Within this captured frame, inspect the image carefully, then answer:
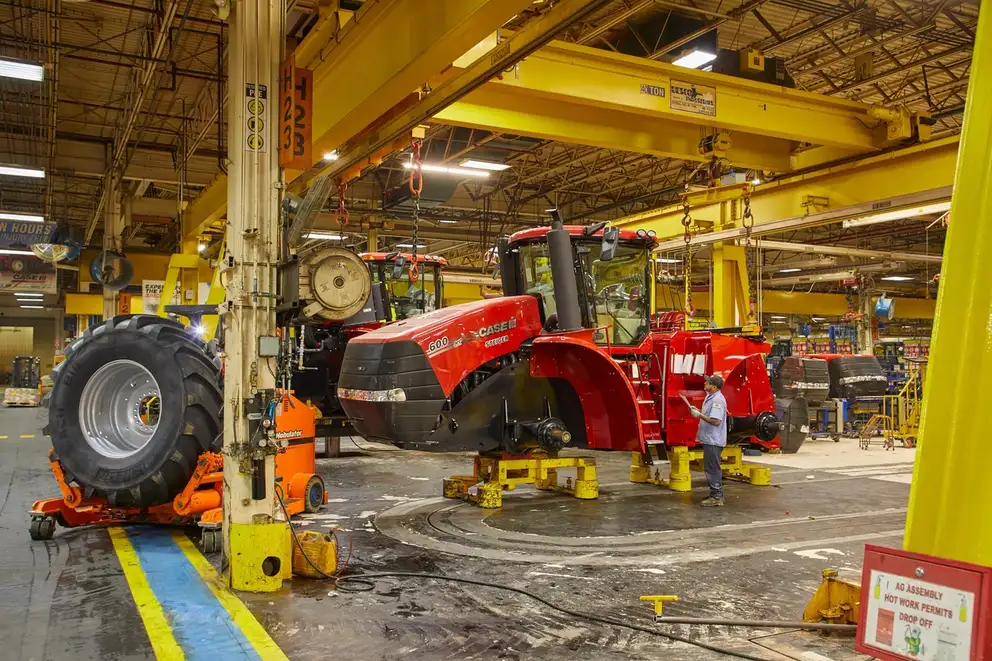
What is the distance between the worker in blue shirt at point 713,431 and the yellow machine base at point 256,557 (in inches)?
194

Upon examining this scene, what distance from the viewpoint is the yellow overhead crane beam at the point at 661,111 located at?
27.0 ft

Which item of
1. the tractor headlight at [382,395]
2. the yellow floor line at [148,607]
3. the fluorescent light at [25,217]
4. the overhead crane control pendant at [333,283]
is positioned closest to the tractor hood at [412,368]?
the tractor headlight at [382,395]

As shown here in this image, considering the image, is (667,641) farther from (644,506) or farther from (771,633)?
(644,506)

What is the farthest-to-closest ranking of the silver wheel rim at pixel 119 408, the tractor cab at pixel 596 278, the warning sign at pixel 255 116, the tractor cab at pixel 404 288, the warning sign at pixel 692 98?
1. the tractor cab at pixel 404 288
2. the warning sign at pixel 692 98
3. the tractor cab at pixel 596 278
4. the silver wheel rim at pixel 119 408
5. the warning sign at pixel 255 116

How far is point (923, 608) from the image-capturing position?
1.59 meters

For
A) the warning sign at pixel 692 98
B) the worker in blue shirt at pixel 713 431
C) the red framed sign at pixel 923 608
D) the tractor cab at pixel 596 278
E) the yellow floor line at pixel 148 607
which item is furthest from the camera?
the warning sign at pixel 692 98

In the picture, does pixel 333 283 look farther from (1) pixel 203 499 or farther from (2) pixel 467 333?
(1) pixel 203 499

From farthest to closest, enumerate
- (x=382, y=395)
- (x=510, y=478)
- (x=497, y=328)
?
(x=510, y=478) → (x=497, y=328) → (x=382, y=395)

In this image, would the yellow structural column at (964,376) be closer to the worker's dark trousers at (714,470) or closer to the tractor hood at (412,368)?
the tractor hood at (412,368)

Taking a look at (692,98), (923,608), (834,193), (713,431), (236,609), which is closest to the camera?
(923,608)

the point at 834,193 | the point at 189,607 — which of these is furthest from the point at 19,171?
the point at 834,193

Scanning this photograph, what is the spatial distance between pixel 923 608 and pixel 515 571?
4353mm

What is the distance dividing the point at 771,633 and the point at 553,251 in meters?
4.36

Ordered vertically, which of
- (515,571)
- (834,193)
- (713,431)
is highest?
(834,193)
